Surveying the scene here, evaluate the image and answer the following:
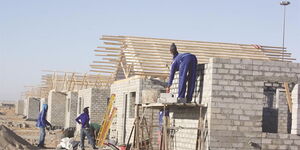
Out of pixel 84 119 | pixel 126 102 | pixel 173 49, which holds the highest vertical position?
pixel 173 49

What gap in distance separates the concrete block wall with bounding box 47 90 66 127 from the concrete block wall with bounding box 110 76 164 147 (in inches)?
581

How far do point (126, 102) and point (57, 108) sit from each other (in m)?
17.1

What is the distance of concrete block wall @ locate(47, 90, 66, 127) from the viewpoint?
3731cm

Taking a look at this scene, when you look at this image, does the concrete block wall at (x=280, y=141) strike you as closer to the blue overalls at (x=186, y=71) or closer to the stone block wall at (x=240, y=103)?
the stone block wall at (x=240, y=103)

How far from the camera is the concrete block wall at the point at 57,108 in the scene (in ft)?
122

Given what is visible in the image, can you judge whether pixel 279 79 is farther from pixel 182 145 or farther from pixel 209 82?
pixel 182 145

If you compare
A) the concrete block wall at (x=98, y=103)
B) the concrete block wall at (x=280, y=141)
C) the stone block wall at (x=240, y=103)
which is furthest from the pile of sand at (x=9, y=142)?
the concrete block wall at (x=98, y=103)

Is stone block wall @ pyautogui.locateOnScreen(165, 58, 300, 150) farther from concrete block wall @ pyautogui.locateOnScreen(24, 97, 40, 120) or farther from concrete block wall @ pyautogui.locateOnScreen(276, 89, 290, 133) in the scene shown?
concrete block wall @ pyautogui.locateOnScreen(24, 97, 40, 120)

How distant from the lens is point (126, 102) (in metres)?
21.2

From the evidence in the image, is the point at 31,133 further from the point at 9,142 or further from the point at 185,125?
the point at 185,125

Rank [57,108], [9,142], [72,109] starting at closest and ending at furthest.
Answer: [9,142], [72,109], [57,108]

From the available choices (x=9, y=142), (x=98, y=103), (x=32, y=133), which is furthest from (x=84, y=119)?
(x=32, y=133)

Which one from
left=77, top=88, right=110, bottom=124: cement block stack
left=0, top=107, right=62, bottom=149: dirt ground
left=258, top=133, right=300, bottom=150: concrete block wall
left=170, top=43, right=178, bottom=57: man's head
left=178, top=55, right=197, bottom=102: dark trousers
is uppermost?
left=170, top=43, right=178, bottom=57: man's head

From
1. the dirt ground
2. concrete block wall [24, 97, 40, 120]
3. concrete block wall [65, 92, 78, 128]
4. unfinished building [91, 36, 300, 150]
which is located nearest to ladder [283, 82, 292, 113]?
unfinished building [91, 36, 300, 150]
